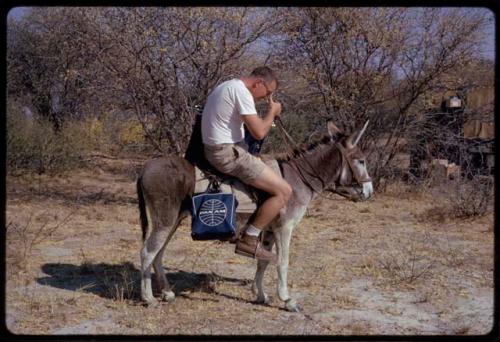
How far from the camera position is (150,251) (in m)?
6.50

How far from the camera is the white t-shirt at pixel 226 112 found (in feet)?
20.3

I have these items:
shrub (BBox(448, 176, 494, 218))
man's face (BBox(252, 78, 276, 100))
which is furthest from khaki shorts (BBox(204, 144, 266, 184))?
→ shrub (BBox(448, 176, 494, 218))

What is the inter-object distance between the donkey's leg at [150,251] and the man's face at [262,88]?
1.73m

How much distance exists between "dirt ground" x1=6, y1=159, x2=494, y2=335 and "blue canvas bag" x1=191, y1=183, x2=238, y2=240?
873 millimetres

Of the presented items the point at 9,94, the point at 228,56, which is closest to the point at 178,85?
the point at 228,56

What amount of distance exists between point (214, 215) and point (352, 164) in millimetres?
1807

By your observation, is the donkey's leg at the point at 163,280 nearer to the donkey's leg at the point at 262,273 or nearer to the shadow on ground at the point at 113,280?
the shadow on ground at the point at 113,280

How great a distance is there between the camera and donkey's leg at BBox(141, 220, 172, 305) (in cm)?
647

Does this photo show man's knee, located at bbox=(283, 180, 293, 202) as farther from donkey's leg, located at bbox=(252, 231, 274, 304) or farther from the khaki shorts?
donkey's leg, located at bbox=(252, 231, 274, 304)

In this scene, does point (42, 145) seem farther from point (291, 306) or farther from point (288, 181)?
point (291, 306)

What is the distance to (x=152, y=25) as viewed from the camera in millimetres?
11492

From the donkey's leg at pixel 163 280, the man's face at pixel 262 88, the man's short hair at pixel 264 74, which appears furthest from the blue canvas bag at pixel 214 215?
the man's short hair at pixel 264 74

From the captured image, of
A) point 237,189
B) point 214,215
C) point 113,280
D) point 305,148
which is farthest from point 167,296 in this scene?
point 305,148

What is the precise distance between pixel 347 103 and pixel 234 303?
8.45m
